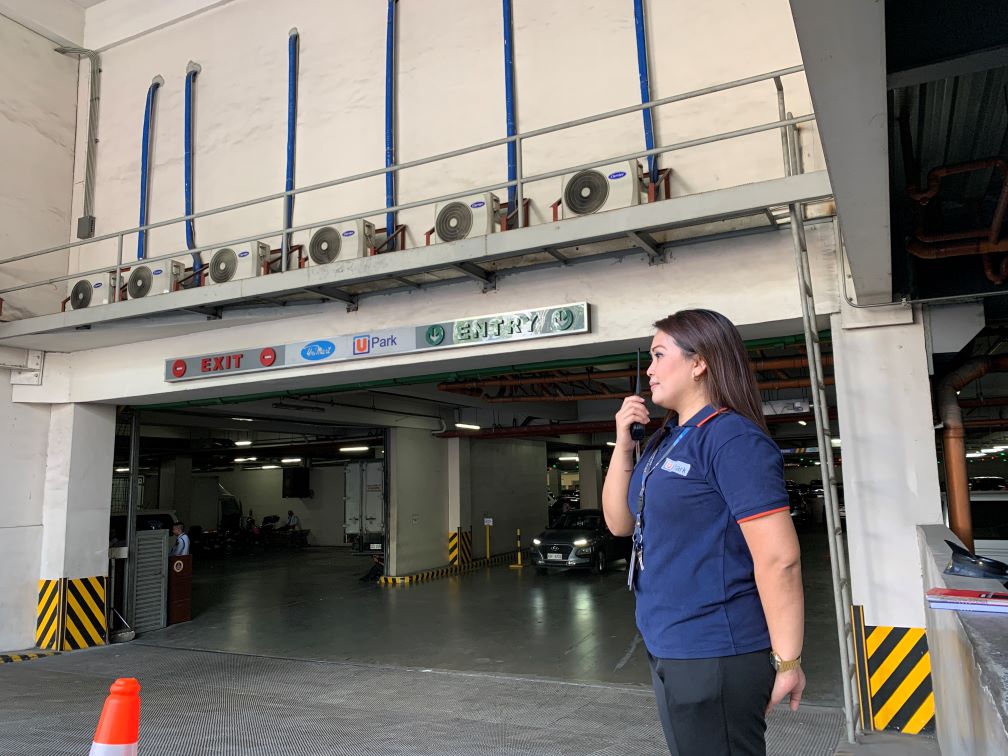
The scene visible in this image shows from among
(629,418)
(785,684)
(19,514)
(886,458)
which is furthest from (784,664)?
(19,514)

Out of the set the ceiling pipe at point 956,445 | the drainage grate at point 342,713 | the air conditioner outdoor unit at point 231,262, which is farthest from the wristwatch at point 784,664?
the air conditioner outdoor unit at point 231,262

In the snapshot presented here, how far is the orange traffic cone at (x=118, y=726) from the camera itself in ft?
7.54

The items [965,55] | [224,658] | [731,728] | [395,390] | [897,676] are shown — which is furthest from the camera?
[395,390]

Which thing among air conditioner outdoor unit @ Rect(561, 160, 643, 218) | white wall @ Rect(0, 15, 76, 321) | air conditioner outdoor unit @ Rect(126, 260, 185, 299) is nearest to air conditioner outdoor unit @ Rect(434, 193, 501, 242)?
→ air conditioner outdoor unit @ Rect(561, 160, 643, 218)

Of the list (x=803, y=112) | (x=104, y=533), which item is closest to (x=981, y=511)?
(x=803, y=112)

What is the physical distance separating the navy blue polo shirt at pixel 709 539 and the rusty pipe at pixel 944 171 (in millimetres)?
3240

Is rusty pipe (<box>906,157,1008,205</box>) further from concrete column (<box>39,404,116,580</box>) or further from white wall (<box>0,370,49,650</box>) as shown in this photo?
white wall (<box>0,370,49,650</box>)

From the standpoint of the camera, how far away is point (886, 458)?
5.49 m

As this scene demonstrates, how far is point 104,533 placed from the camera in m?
10.1

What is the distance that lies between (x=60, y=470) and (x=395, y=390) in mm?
6117

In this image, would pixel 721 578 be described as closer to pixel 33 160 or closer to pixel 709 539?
pixel 709 539

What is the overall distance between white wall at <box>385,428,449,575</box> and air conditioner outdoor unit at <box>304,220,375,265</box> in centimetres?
781

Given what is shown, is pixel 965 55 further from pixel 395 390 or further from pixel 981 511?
pixel 395 390

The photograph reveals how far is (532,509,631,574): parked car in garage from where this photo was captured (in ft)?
51.2
